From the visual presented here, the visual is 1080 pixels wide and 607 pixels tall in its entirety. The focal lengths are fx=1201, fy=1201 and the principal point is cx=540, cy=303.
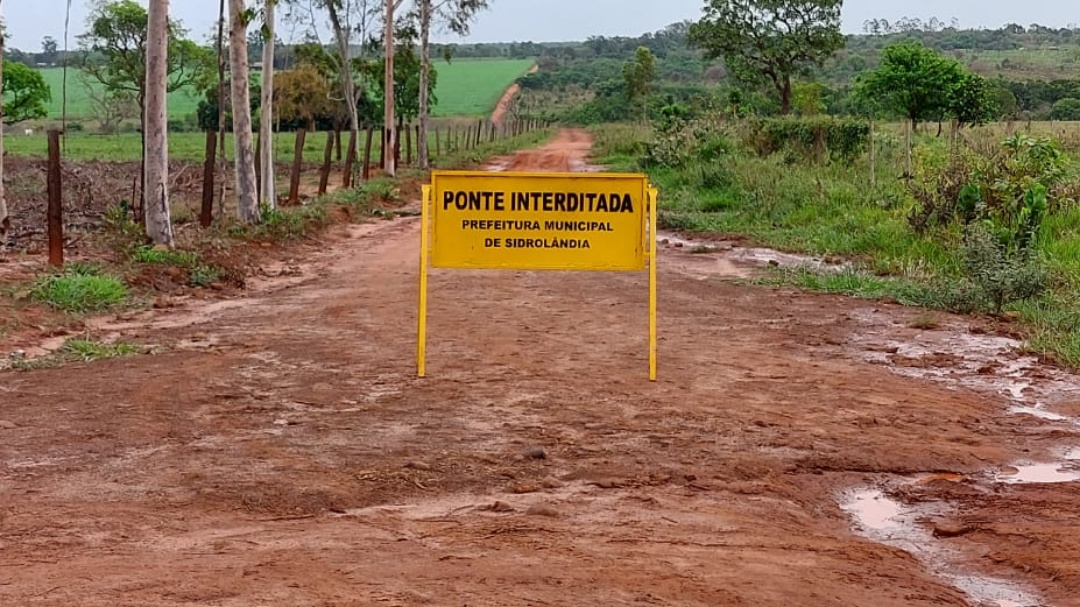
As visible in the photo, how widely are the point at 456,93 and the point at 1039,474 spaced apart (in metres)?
104

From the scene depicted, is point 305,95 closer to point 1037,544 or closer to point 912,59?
point 912,59

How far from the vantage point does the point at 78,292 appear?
1062 centimetres

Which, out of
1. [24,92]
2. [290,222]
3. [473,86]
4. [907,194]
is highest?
[473,86]

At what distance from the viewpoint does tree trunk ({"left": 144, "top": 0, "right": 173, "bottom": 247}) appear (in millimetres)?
13227

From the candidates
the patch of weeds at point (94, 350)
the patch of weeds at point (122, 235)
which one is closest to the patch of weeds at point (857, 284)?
the patch of weeds at point (94, 350)

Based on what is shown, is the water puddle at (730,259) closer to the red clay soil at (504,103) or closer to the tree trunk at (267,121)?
the tree trunk at (267,121)

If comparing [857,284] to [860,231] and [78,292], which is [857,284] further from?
[78,292]

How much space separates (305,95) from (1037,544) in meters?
47.1

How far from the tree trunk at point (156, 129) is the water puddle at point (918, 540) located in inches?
385

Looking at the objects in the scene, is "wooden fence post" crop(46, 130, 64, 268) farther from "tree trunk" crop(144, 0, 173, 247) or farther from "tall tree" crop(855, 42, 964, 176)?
"tall tree" crop(855, 42, 964, 176)

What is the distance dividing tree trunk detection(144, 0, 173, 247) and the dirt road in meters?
3.38

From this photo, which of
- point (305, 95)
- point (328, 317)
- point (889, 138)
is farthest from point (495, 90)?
point (328, 317)

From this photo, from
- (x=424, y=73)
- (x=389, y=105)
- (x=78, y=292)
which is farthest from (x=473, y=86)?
(x=78, y=292)

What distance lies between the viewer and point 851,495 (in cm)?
572
